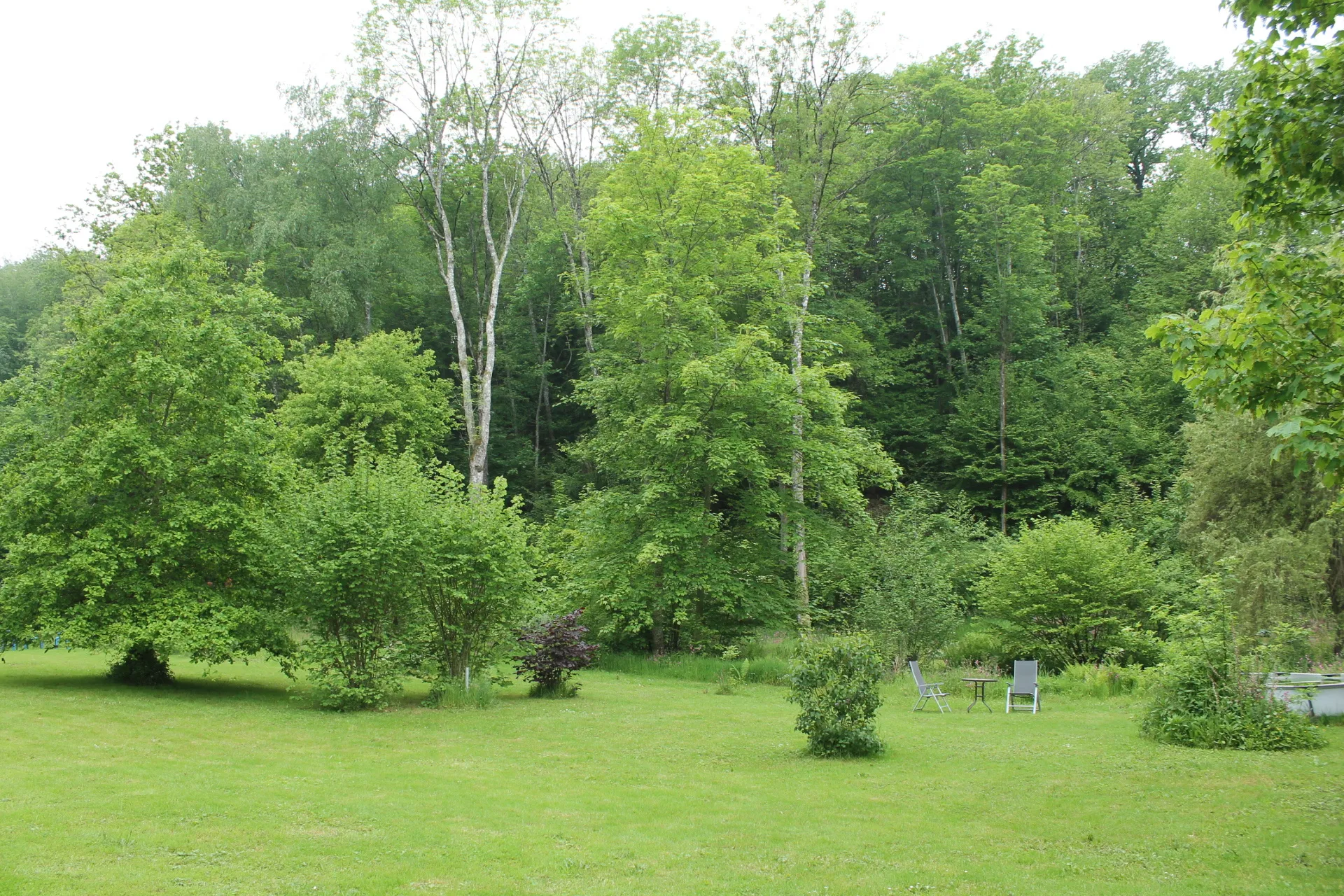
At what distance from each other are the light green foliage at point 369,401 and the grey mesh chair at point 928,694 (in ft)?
69.9

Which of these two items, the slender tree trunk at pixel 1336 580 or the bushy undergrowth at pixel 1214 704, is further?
the slender tree trunk at pixel 1336 580

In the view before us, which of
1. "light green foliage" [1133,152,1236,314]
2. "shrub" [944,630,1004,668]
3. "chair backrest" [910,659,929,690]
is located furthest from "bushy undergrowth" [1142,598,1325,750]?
"light green foliage" [1133,152,1236,314]

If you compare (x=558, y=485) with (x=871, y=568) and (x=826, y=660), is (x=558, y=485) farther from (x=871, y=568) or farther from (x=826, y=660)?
(x=826, y=660)

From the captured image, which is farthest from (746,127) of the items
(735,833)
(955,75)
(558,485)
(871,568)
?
(735,833)

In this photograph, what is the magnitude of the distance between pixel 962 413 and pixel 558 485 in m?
15.3

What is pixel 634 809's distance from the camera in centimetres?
884

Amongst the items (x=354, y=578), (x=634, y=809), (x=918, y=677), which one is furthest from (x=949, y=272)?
(x=634, y=809)

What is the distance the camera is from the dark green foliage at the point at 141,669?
17500 millimetres

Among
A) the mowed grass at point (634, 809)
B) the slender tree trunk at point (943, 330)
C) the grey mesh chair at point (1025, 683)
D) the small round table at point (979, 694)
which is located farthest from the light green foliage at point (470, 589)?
the slender tree trunk at point (943, 330)

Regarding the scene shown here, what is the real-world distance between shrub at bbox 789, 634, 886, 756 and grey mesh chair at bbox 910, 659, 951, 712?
4.13 meters

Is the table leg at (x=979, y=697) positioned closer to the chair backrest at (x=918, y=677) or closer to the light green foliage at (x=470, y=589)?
the chair backrest at (x=918, y=677)

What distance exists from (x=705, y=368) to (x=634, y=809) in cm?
1510

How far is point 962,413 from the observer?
34.7 m

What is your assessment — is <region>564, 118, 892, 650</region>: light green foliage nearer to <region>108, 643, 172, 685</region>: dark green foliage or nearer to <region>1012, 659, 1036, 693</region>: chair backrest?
<region>1012, 659, 1036, 693</region>: chair backrest
